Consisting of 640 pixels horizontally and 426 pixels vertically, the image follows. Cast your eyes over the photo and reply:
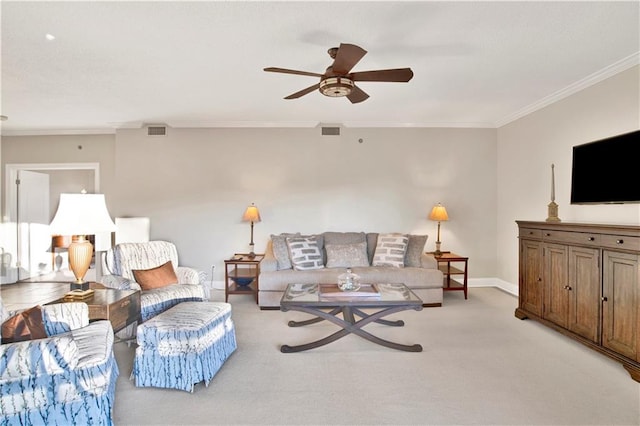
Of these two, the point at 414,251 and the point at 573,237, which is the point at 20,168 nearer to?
the point at 414,251

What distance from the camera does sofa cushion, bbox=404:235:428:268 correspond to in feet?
14.4

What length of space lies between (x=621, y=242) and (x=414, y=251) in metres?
2.24

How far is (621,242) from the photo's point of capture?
248cm

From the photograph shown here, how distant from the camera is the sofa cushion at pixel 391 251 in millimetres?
4355

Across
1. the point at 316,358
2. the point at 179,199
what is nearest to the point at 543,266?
the point at 316,358

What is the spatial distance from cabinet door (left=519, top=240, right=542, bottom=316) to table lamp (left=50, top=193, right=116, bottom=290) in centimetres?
397

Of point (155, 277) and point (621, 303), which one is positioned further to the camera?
point (155, 277)

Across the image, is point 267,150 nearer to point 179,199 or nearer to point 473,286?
point 179,199

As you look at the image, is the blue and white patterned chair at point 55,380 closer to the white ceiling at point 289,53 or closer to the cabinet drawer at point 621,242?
the white ceiling at point 289,53

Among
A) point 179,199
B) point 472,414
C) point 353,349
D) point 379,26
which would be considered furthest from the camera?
point 179,199

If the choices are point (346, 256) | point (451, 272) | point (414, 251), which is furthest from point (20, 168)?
point (451, 272)

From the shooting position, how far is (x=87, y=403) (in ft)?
5.63

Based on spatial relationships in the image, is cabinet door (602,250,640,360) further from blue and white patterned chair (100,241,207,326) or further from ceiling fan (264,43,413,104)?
blue and white patterned chair (100,241,207,326)

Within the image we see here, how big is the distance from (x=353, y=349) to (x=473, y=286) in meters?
3.09
